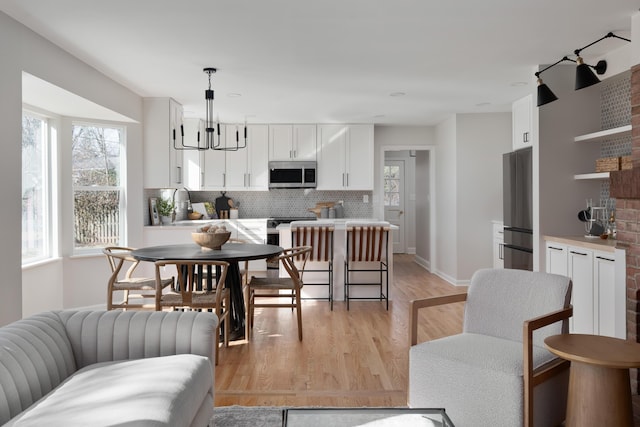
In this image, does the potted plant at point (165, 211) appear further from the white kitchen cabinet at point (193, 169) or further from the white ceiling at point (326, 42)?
the white ceiling at point (326, 42)

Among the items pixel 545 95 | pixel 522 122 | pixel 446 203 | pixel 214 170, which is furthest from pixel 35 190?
pixel 446 203

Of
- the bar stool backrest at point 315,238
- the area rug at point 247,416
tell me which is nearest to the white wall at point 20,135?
the area rug at point 247,416

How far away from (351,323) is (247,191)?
399 centimetres

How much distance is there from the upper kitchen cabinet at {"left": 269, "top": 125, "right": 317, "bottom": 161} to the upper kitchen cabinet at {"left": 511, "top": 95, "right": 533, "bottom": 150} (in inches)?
124

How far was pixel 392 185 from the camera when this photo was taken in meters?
10.6

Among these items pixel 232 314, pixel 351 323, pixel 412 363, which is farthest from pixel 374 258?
pixel 412 363

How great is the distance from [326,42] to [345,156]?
12.9 ft

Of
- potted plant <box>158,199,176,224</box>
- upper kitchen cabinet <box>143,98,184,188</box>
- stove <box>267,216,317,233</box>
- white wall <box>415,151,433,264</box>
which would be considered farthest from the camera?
white wall <box>415,151,433,264</box>

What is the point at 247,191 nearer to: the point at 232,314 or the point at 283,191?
the point at 283,191

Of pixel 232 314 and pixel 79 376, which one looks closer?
pixel 79 376

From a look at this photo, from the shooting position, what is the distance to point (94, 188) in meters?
5.43

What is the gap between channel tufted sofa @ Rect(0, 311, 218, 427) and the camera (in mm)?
1698

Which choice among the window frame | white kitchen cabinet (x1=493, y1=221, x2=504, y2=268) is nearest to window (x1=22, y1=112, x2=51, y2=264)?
the window frame

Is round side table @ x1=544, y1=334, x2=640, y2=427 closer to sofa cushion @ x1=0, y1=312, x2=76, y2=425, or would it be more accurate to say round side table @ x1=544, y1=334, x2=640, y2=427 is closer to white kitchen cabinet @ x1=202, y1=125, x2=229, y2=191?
sofa cushion @ x1=0, y1=312, x2=76, y2=425
